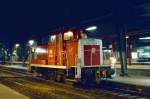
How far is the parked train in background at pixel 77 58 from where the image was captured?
63.1ft

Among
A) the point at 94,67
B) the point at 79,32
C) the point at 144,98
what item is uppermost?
the point at 79,32

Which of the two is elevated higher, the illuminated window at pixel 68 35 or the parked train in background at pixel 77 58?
the illuminated window at pixel 68 35

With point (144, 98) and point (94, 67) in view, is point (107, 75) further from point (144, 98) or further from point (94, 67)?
point (144, 98)

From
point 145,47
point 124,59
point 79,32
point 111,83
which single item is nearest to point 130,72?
point 124,59

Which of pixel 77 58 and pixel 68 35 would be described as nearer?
pixel 77 58

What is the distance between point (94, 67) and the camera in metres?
19.7

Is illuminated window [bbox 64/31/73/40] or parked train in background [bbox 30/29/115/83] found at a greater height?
illuminated window [bbox 64/31/73/40]

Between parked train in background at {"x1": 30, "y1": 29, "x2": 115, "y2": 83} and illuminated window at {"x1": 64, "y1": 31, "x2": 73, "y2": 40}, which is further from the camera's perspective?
illuminated window at {"x1": 64, "y1": 31, "x2": 73, "y2": 40}

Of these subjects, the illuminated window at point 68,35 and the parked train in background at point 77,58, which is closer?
the parked train in background at point 77,58

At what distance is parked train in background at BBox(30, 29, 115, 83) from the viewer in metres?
19.2

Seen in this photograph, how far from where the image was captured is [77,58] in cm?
1914

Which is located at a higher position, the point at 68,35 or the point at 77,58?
the point at 68,35

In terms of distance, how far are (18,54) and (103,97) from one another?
4990cm

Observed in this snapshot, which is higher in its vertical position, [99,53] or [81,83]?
[99,53]
